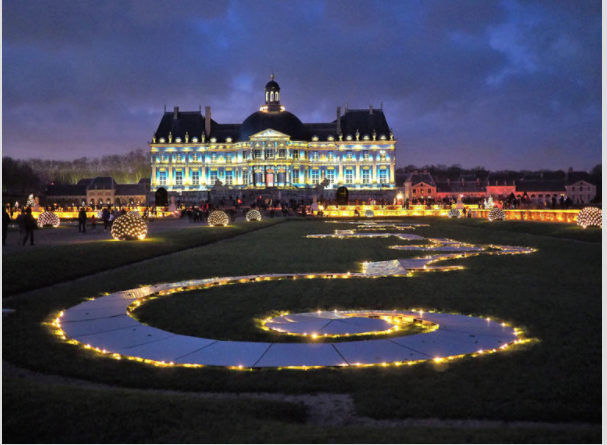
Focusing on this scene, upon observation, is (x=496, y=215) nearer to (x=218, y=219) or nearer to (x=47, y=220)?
(x=218, y=219)

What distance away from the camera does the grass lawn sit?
5715 mm

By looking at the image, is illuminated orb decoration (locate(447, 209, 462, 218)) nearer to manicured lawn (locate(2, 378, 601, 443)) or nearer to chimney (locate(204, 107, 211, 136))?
manicured lawn (locate(2, 378, 601, 443))

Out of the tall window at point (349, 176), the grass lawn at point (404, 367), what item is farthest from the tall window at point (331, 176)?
the grass lawn at point (404, 367)

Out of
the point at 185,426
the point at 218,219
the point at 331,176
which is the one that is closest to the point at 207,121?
the point at 331,176

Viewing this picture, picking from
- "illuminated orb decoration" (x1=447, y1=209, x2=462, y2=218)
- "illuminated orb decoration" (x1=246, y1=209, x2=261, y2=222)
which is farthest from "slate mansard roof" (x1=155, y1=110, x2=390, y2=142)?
"illuminated orb decoration" (x1=246, y1=209, x2=261, y2=222)

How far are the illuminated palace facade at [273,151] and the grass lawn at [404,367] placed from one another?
108426 mm

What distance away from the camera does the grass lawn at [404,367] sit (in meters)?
5.71

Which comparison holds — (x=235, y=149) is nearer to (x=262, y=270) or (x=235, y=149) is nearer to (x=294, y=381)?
(x=262, y=270)

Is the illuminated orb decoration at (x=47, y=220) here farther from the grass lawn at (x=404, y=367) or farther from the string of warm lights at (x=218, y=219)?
the grass lawn at (x=404, y=367)

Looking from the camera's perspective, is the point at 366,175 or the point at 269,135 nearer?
the point at 269,135

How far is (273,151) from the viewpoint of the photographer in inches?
4985

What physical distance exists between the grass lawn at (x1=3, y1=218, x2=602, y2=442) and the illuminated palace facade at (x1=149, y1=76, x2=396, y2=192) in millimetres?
108426

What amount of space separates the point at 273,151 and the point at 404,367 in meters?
121

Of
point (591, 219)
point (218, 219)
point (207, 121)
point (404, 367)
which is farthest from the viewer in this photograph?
point (207, 121)
